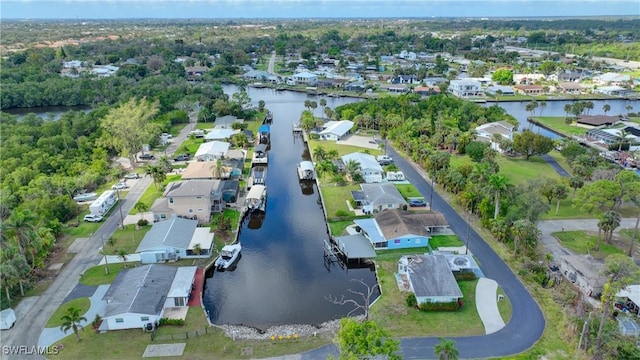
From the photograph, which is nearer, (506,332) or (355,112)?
(506,332)

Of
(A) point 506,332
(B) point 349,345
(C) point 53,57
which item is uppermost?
(C) point 53,57

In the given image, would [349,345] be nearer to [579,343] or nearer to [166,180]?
[579,343]

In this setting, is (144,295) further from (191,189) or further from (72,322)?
(191,189)

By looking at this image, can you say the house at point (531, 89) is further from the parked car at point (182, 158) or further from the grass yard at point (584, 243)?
the parked car at point (182, 158)

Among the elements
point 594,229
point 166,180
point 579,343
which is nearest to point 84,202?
point 166,180

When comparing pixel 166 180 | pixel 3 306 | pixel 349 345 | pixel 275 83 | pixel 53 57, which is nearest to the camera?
pixel 349 345

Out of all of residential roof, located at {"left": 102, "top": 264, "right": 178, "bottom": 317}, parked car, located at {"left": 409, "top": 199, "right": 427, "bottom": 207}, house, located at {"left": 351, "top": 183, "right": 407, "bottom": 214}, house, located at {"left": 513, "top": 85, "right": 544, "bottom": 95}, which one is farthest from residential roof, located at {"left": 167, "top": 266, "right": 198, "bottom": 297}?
house, located at {"left": 513, "top": 85, "right": 544, "bottom": 95}
